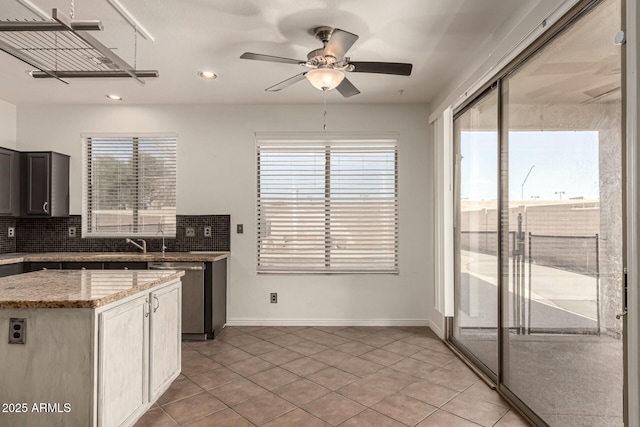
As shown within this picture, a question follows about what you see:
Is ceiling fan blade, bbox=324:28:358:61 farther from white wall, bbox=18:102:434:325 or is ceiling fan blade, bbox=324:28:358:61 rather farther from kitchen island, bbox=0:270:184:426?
white wall, bbox=18:102:434:325

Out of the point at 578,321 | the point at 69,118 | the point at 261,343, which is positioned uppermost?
the point at 69,118

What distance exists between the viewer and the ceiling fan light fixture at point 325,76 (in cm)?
256

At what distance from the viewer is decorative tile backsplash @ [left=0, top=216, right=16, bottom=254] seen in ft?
14.7

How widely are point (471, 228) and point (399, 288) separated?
4.80ft

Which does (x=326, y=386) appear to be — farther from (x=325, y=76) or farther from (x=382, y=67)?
(x=382, y=67)

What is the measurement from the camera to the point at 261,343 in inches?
157

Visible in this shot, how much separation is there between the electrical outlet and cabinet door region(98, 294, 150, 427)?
37 centimetres


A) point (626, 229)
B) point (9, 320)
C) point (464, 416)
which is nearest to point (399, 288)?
point (464, 416)

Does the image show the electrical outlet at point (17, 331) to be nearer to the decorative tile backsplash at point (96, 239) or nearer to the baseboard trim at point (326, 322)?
the decorative tile backsplash at point (96, 239)

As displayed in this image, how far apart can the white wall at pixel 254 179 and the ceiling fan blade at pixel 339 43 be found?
2257mm

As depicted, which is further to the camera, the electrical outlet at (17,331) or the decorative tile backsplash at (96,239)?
the decorative tile backsplash at (96,239)

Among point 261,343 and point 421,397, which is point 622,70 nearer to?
point 421,397

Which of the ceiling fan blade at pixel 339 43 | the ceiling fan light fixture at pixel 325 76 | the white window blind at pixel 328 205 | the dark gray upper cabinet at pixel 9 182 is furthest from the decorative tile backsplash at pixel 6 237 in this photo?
the ceiling fan blade at pixel 339 43

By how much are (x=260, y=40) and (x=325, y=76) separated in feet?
2.60
